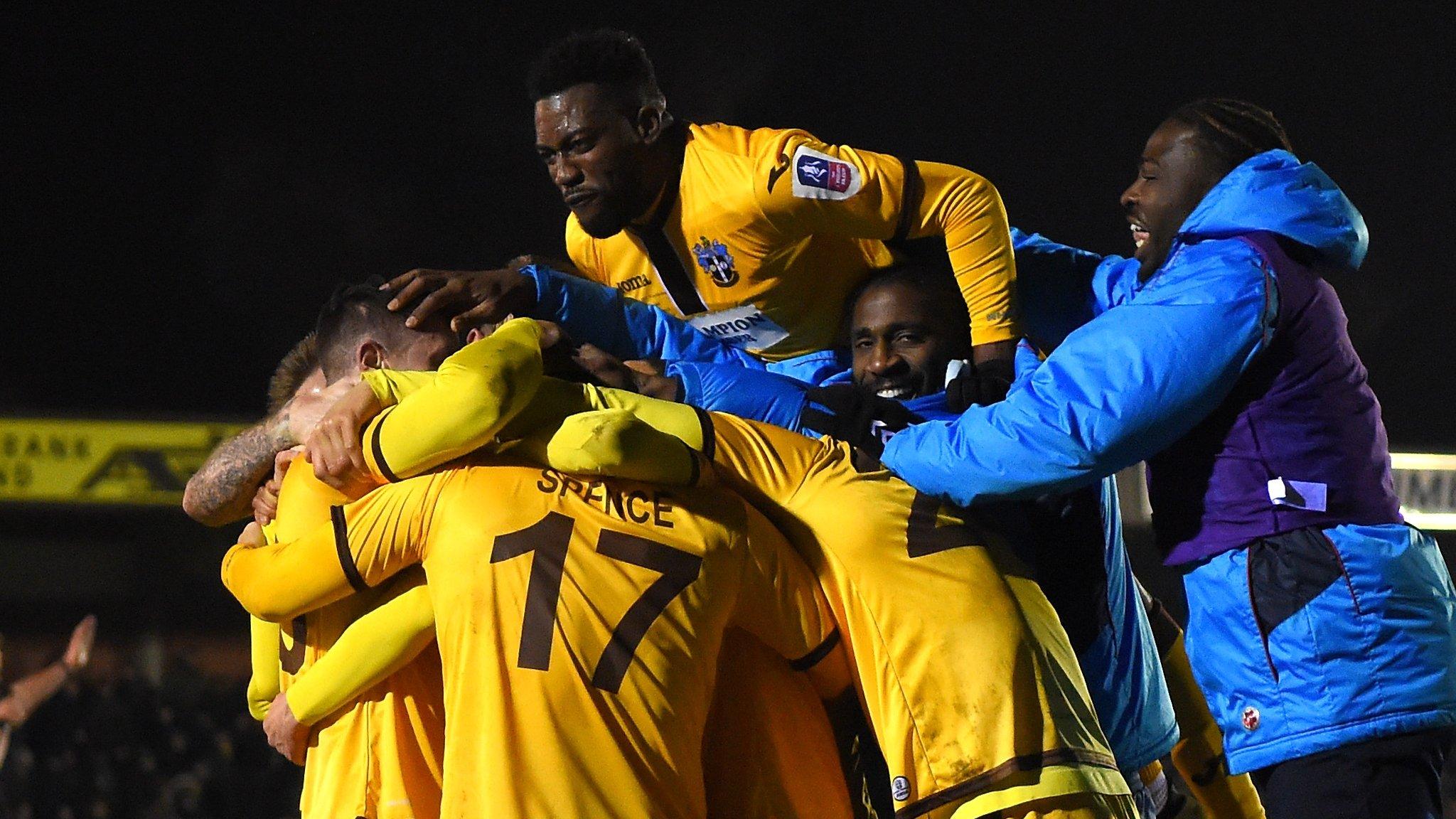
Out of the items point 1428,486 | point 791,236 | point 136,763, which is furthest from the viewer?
point 1428,486

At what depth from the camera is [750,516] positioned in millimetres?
2193

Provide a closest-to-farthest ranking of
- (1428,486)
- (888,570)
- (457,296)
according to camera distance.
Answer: (888,570), (457,296), (1428,486)

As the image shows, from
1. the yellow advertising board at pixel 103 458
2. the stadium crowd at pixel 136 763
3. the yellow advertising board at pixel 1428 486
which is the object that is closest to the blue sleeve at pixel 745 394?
the stadium crowd at pixel 136 763

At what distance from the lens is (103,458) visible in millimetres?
8148

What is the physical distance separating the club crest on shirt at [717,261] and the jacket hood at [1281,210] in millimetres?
995

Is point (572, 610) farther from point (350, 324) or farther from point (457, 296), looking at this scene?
point (350, 324)

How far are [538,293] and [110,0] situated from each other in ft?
23.5

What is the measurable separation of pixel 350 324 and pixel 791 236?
0.84 metres

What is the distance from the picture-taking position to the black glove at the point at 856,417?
233cm

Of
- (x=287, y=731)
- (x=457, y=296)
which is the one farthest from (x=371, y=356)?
(x=287, y=731)

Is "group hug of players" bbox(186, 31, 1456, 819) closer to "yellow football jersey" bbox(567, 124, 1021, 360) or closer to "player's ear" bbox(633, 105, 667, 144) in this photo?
"yellow football jersey" bbox(567, 124, 1021, 360)

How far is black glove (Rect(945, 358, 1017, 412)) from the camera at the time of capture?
8.07ft

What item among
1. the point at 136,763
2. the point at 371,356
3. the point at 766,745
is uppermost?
the point at 371,356

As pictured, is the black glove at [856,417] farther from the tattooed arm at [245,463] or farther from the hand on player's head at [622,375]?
the tattooed arm at [245,463]
